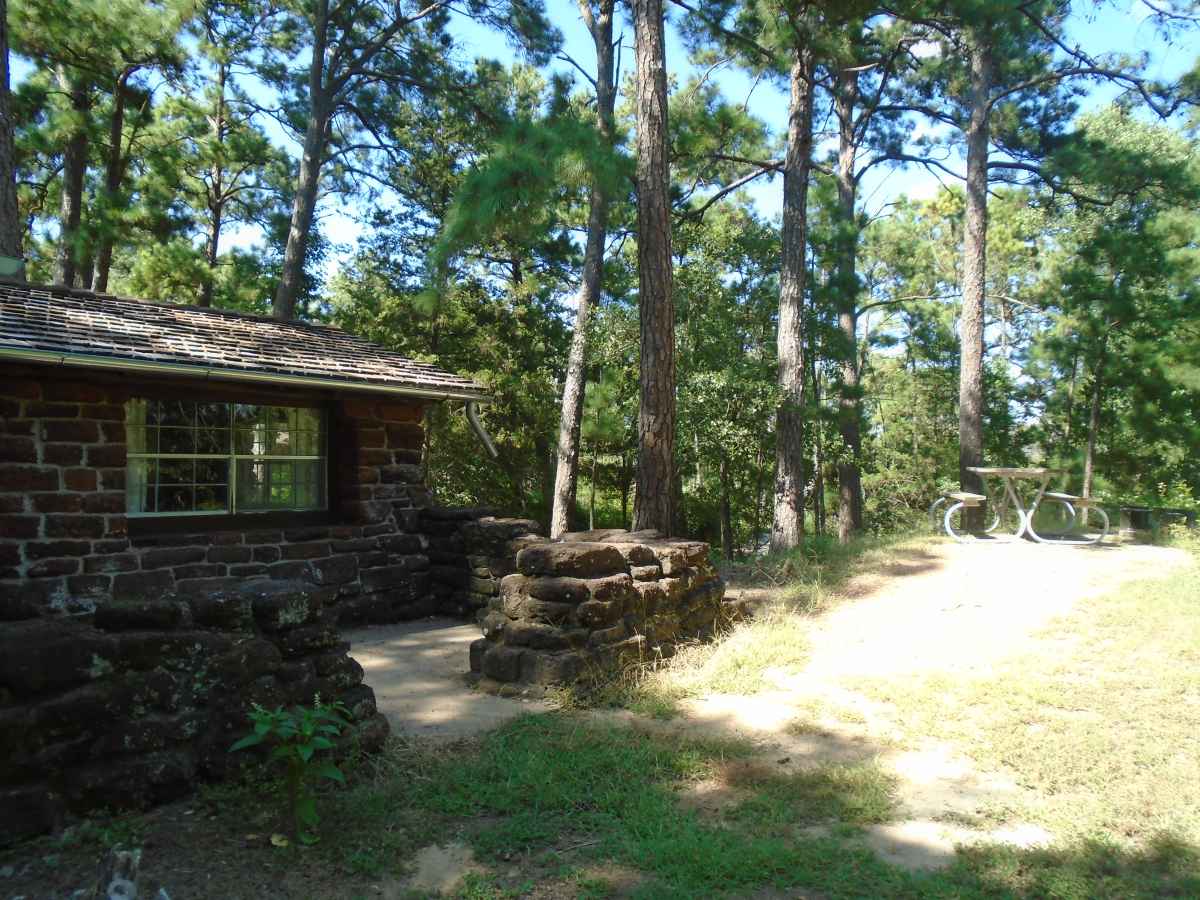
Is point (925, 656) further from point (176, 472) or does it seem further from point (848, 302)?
point (848, 302)

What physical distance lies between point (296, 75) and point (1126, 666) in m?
17.7

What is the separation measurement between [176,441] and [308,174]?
31.6 ft

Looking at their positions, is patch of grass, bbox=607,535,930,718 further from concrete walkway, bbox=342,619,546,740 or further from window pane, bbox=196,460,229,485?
window pane, bbox=196,460,229,485

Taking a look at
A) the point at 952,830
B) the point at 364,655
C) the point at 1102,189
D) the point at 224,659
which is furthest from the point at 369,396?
the point at 1102,189

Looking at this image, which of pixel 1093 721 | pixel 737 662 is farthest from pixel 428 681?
pixel 1093 721

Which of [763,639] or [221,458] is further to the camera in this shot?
[221,458]

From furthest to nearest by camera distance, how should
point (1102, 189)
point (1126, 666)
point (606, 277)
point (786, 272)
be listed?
point (606, 277) < point (1102, 189) < point (786, 272) < point (1126, 666)

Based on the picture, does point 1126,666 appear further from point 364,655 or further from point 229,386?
point 229,386

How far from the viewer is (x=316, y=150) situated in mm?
15133

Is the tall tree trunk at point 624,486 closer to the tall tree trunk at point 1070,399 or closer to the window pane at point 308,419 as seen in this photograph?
the tall tree trunk at point 1070,399

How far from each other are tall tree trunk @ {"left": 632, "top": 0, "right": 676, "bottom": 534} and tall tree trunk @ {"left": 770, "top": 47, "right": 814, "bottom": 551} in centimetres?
321

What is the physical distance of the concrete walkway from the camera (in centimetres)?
483

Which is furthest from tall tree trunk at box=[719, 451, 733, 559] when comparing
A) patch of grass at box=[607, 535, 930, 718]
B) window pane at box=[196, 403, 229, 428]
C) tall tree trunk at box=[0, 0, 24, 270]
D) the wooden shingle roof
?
tall tree trunk at box=[0, 0, 24, 270]

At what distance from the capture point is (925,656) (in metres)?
6.12
